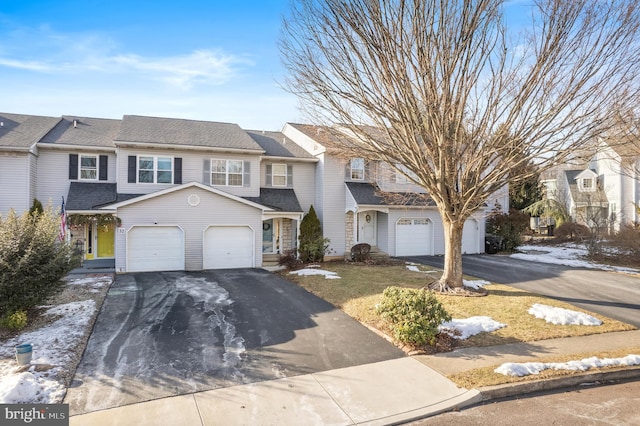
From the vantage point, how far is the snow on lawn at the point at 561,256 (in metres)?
17.1

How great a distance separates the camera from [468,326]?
316 inches

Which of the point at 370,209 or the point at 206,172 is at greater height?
the point at 206,172

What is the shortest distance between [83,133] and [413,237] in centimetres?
1821

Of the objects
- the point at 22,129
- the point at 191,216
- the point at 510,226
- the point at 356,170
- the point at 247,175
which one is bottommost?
the point at 510,226

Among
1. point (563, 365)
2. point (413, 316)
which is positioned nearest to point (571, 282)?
point (563, 365)

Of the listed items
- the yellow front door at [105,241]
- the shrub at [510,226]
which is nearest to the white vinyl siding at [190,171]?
the yellow front door at [105,241]

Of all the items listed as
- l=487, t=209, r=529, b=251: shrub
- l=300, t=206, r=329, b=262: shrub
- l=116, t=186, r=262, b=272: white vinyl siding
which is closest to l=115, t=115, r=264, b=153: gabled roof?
l=116, t=186, r=262, b=272: white vinyl siding

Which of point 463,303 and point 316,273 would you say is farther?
point 316,273

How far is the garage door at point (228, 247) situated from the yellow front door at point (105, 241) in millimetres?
4893

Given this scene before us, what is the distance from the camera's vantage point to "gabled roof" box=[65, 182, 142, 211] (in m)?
15.6

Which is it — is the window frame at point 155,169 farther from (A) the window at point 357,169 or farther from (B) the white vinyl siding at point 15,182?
(A) the window at point 357,169

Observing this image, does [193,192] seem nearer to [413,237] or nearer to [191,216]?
[191,216]

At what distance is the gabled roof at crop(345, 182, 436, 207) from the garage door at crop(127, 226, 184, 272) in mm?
8988

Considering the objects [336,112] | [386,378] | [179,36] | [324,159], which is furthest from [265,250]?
[386,378]
